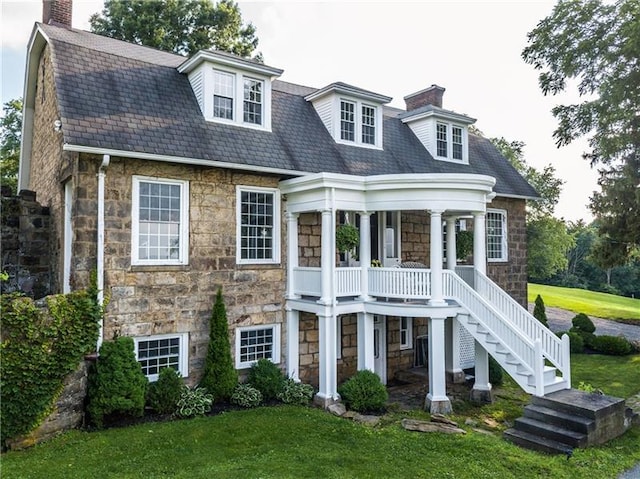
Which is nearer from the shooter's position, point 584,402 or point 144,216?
point 584,402

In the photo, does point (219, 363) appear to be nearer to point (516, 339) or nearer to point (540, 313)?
point (516, 339)

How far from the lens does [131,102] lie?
10234 mm

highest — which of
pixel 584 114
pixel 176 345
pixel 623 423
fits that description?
pixel 584 114

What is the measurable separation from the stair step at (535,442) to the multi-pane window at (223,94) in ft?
31.7

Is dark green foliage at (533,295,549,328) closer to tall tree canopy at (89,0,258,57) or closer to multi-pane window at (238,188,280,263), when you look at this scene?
multi-pane window at (238,188,280,263)

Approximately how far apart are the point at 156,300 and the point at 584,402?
9080 millimetres

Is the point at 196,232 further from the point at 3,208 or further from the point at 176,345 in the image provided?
the point at 3,208

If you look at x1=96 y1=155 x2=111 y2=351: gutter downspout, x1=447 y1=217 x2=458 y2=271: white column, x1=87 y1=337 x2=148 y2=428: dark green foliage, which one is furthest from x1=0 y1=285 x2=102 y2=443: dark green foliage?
x1=447 y1=217 x2=458 y2=271: white column

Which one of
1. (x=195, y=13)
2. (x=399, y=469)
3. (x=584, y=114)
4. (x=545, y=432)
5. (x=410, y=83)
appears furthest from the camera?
(x=195, y=13)

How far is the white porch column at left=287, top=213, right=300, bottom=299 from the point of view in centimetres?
1166

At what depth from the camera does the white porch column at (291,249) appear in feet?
38.3

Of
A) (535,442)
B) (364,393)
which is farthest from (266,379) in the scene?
(535,442)

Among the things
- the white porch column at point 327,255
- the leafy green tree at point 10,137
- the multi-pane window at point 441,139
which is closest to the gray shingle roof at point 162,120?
the white porch column at point 327,255

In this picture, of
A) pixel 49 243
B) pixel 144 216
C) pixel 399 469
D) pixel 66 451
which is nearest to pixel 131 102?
pixel 144 216
